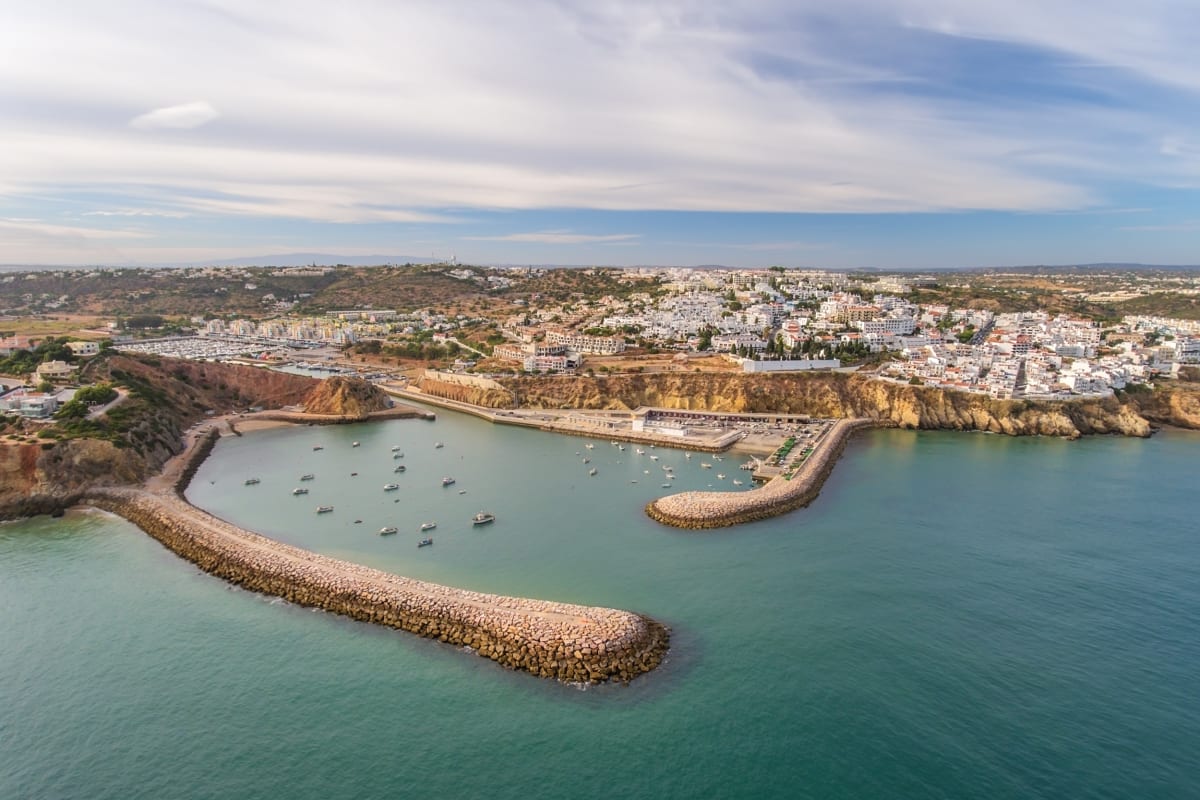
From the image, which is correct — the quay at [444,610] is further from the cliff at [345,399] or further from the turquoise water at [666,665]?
the cliff at [345,399]

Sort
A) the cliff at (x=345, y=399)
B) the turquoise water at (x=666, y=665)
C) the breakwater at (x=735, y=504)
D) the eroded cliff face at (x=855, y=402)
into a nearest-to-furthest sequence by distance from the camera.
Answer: the turquoise water at (x=666, y=665) → the breakwater at (x=735, y=504) → the eroded cliff face at (x=855, y=402) → the cliff at (x=345, y=399)

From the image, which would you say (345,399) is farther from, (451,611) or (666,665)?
(666,665)

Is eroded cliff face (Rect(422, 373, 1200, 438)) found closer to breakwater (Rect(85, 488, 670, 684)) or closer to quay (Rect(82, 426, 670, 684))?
quay (Rect(82, 426, 670, 684))

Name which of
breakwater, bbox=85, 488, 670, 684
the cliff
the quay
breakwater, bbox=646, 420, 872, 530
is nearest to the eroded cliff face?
the cliff

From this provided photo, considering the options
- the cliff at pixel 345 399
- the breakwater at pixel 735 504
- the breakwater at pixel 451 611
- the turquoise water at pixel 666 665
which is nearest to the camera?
the turquoise water at pixel 666 665

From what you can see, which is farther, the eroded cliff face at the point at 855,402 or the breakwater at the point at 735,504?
the eroded cliff face at the point at 855,402

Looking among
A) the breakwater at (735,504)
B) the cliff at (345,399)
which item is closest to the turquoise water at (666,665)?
the breakwater at (735,504)
